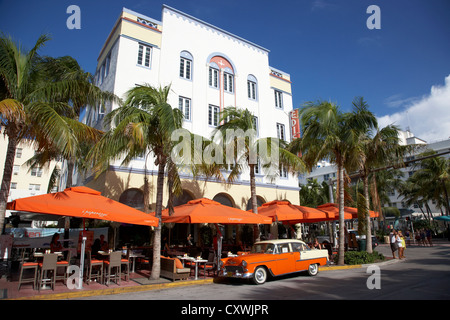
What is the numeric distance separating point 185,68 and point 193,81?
112 cm

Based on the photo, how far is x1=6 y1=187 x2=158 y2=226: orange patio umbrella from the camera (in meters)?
8.59

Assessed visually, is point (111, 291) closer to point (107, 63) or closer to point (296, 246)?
point (296, 246)

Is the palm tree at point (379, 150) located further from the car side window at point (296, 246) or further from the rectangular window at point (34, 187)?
the rectangular window at point (34, 187)

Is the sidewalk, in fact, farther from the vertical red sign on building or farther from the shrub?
the vertical red sign on building

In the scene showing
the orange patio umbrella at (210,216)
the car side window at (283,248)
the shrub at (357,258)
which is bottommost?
the shrub at (357,258)

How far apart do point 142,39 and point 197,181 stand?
10.3 m

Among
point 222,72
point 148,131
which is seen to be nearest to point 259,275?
point 148,131

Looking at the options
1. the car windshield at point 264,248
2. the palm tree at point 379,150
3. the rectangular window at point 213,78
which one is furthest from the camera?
the rectangular window at point 213,78

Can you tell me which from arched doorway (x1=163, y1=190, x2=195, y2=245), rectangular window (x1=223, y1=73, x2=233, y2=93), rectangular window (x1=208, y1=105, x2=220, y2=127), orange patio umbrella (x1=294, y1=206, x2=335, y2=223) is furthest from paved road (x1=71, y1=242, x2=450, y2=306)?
rectangular window (x1=223, y1=73, x2=233, y2=93)

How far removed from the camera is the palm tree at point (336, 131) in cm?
1488

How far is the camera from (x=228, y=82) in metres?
23.7

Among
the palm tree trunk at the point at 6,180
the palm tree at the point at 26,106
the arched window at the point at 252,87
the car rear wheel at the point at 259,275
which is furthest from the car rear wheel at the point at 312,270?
the arched window at the point at 252,87

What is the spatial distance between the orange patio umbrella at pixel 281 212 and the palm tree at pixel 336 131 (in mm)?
2277
